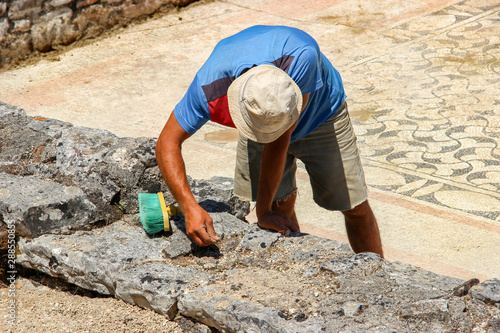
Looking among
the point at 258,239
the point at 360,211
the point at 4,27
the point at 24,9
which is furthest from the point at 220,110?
the point at 24,9

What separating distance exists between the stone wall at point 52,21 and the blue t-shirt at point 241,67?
14.7 feet

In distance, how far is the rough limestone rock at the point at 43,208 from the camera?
2535 millimetres

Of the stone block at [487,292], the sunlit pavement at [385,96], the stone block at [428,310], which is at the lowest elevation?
the sunlit pavement at [385,96]

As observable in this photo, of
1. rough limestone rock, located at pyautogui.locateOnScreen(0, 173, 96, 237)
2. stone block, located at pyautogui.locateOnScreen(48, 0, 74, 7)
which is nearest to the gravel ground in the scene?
rough limestone rock, located at pyautogui.locateOnScreen(0, 173, 96, 237)

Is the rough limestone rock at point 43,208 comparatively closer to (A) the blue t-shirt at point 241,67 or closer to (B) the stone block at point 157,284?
(B) the stone block at point 157,284

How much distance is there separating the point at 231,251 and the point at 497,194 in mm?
2128

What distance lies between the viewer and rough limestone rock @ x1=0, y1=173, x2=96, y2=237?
8.32 feet

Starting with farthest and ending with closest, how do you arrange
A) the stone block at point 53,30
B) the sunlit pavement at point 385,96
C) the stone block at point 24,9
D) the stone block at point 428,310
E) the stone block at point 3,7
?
1. the stone block at point 53,30
2. the stone block at point 24,9
3. the stone block at point 3,7
4. the sunlit pavement at point 385,96
5. the stone block at point 428,310

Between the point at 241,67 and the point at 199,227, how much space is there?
26.2 inches

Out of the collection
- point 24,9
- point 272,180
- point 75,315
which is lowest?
point 75,315

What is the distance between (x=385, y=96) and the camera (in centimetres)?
534

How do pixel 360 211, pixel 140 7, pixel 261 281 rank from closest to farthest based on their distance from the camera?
pixel 261 281 < pixel 360 211 < pixel 140 7

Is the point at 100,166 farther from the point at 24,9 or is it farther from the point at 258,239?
the point at 24,9

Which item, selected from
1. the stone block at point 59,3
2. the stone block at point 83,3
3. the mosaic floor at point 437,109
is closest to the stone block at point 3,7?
the stone block at point 59,3
